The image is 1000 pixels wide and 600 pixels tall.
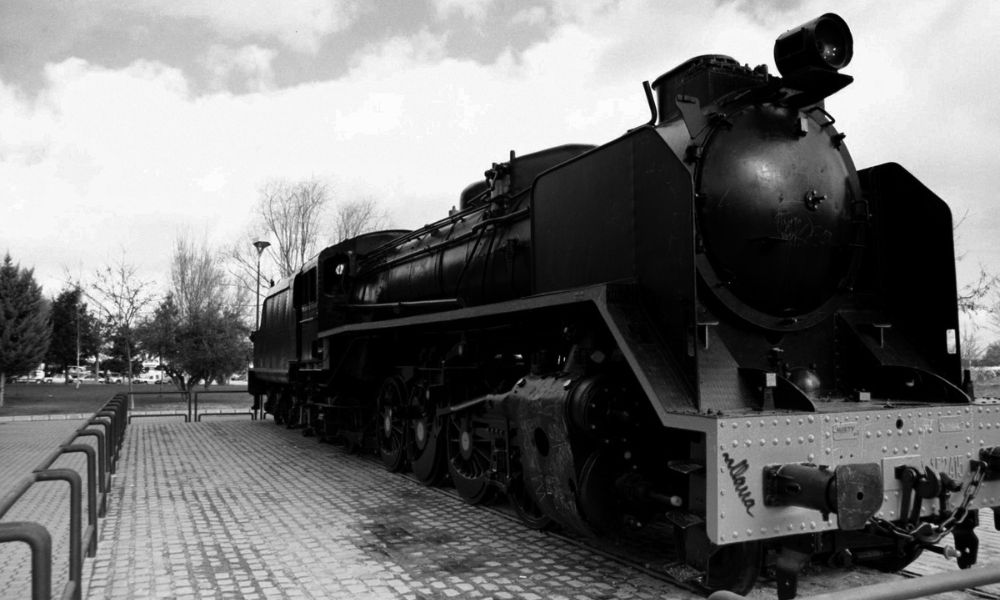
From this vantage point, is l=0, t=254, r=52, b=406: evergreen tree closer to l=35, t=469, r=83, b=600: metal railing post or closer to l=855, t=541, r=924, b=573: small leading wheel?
l=35, t=469, r=83, b=600: metal railing post

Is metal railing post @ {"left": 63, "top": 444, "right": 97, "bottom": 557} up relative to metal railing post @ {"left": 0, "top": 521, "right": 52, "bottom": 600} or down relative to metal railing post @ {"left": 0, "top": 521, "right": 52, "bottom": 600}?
down

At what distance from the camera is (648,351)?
429cm

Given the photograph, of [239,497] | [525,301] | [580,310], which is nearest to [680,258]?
[580,310]

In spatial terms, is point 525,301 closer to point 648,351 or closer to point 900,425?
point 648,351

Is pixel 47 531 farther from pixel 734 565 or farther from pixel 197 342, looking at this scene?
pixel 197 342

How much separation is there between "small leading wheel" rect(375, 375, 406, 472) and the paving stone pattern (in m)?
0.28

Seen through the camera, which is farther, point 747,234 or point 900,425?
point 747,234

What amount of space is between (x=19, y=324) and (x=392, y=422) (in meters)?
30.2

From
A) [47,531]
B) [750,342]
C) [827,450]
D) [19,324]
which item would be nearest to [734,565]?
[827,450]

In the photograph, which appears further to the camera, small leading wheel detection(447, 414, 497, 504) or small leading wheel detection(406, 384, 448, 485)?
small leading wheel detection(406, 384, 448, 485)

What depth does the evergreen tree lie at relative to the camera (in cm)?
3109

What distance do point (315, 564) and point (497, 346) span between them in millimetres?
2566

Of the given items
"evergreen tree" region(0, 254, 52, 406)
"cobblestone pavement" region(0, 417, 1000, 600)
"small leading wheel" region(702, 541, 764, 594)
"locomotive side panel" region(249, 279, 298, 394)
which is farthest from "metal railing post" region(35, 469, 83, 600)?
"evergreen tree" region(0, 254, 52, 406)

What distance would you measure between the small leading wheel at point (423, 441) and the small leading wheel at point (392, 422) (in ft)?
0.77
